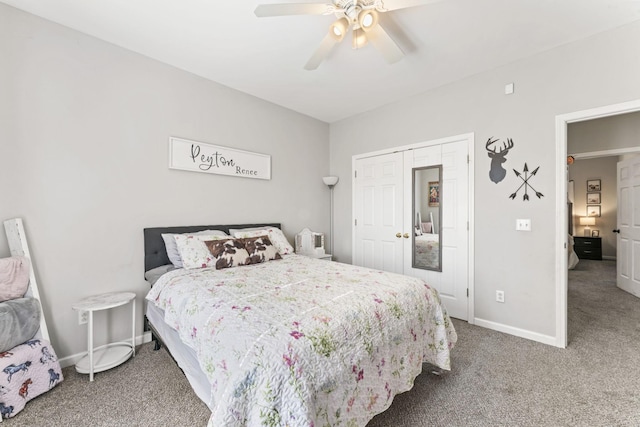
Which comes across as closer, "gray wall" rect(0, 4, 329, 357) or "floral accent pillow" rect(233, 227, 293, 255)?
"gray wall" rect(0, 4, 329, 357)

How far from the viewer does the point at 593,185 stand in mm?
6449

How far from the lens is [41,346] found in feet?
6.19

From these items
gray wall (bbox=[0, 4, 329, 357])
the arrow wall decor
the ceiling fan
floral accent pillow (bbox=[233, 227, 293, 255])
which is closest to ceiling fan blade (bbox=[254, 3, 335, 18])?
the ceiling fan

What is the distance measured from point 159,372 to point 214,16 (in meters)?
2.76

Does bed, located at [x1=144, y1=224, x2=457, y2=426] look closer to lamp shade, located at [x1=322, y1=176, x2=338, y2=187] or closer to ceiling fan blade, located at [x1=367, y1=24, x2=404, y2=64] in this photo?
ceiling fan blade, located at [x1=367, y1=24, x2=404, y2=64]

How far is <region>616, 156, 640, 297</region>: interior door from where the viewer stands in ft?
12.2

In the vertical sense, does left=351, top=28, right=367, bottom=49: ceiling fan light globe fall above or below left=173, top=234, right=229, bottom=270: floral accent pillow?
above

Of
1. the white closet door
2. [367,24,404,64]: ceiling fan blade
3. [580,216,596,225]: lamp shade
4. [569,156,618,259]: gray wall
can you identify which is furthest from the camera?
[580,216,596,225]: lamp shade

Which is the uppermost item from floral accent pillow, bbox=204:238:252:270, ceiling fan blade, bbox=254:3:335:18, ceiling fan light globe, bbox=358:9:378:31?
ceiling fan light globe, bbox=358:9:378:31

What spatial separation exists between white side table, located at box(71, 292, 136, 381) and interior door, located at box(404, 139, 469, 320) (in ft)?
10.2

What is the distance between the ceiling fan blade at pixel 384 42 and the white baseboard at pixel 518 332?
2753 millimetres

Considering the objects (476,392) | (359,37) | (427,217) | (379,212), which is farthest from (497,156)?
(476,392)

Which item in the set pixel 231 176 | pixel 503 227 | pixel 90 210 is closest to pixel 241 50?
pixel 231 176

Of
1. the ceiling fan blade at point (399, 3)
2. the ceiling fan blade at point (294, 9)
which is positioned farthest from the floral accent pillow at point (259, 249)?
the ceiling fan blade at point (399, 3)
